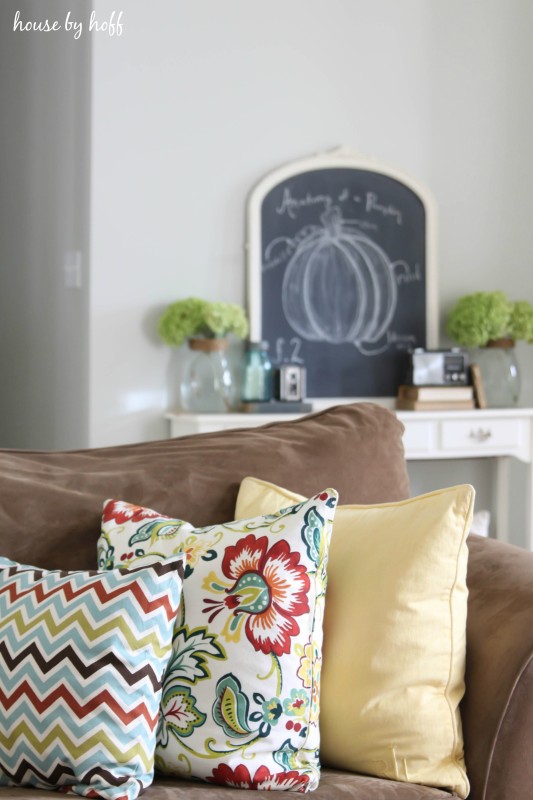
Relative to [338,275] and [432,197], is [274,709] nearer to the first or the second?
[338,275]

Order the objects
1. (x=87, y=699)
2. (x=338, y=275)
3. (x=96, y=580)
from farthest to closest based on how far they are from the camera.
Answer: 1. (x=338, y=275)
2. (x=96, y=580)
3. (x=87, y=699)

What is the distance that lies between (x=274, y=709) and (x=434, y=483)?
264 centimetres

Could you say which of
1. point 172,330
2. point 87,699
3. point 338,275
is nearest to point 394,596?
point 87,699

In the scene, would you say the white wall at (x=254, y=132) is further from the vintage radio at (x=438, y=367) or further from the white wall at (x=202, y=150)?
the vintage radio at (x=438, y=367)

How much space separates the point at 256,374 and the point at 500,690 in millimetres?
2273

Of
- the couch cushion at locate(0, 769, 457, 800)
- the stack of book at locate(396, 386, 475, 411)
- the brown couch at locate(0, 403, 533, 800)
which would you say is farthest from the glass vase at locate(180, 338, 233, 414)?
the couch cushion at locate(0, 769, 457, 800)

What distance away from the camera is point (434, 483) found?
3.88 m

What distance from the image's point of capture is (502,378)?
12.4ft

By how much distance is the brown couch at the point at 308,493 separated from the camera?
1305mm

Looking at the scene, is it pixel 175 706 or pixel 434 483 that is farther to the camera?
pixel 434 483

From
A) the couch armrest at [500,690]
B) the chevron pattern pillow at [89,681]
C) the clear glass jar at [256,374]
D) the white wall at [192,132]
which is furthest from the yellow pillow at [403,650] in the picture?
the white wall at [192,132]

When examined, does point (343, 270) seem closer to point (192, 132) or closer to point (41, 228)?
point (192, 132)

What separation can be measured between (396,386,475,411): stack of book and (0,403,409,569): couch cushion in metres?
1.69

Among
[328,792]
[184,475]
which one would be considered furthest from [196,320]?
[328,792]
